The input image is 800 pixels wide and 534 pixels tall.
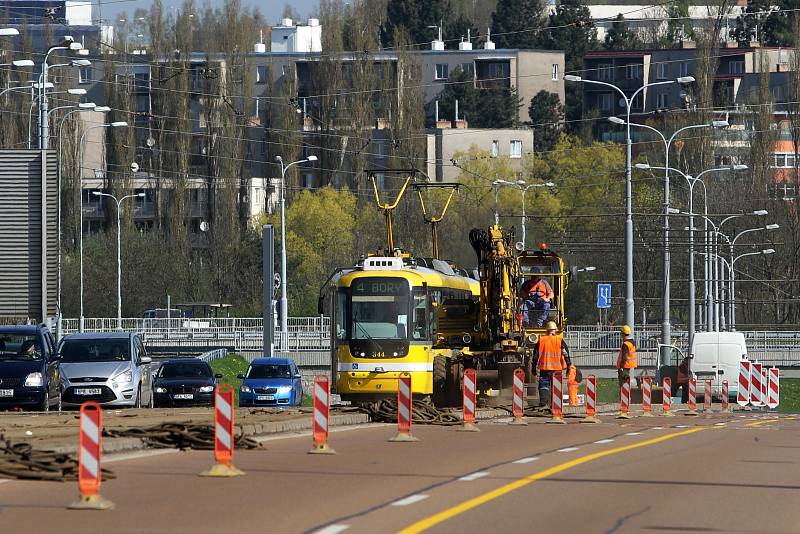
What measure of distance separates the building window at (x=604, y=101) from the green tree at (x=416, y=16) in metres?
15.0

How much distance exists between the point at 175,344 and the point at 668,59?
73.3m

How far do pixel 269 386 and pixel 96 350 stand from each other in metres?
8.84

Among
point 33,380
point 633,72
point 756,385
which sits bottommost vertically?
point 756,385

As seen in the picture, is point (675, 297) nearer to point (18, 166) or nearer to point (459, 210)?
point (459, 210)

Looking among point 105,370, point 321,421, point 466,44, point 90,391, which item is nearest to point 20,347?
point 90,391

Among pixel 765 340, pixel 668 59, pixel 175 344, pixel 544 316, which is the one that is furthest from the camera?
pixel 668 59

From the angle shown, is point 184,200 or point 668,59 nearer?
point 184,200

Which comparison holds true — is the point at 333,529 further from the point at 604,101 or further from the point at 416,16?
the point at 604,101

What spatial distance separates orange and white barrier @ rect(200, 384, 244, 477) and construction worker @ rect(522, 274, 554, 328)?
22.1 metres

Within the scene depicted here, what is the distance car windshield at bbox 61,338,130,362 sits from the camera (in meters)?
37.1

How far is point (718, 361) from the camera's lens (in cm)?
5147

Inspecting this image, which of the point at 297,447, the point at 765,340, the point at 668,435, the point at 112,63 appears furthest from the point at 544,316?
the point at 112,63

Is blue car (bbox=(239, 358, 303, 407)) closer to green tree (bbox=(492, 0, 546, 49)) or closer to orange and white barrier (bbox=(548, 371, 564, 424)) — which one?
orange and white barrier (bbox=(548, 371, 564, 424))

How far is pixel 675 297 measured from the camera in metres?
89.2
